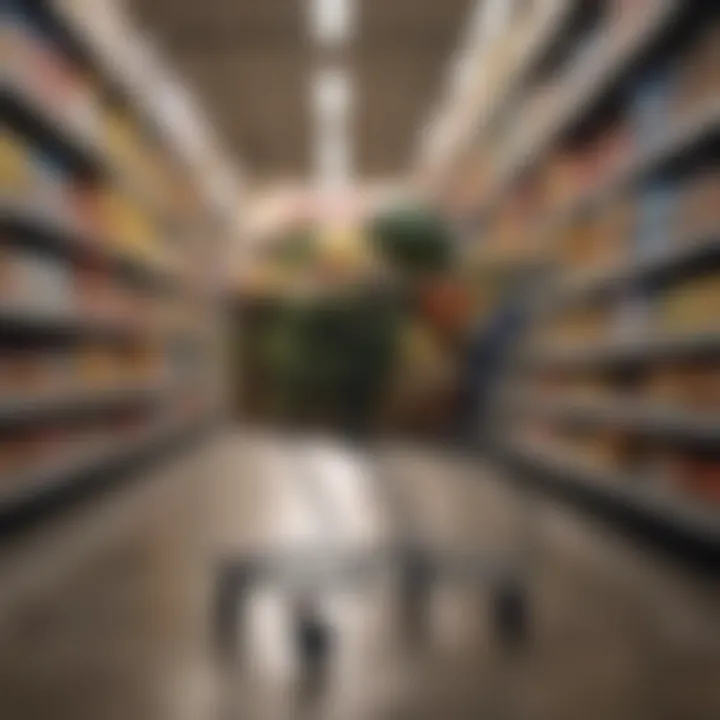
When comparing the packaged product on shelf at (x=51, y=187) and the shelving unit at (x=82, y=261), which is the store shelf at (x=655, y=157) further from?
the packaged product on shelf at (x=51, y=187)

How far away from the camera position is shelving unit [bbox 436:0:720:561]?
307cm

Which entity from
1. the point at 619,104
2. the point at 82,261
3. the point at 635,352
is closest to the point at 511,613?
the point at 635,352

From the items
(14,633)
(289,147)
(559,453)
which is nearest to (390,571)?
(14,633)

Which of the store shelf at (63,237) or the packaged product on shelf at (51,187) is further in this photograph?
the packaged product on shelf at (51,187)

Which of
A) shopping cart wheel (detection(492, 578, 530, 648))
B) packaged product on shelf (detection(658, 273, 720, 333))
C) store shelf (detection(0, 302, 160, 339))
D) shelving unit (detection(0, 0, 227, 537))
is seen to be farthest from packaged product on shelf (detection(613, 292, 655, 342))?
store shelf (detection(0, 302, 160, 339))

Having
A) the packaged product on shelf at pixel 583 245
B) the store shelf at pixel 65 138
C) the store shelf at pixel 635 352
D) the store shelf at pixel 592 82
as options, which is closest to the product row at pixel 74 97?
the store shelf at pixel 65 138

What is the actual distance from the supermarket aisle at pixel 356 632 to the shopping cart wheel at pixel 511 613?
33 millimetres

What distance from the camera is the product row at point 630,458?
3.19 m

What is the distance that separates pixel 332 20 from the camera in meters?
2.66

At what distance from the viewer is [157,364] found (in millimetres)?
6168

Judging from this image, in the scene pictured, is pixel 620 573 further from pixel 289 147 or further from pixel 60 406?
pixel 60 406

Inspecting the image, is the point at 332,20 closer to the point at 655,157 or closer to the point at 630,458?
the point at 655,157

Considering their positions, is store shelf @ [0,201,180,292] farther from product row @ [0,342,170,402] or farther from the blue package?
the blue package

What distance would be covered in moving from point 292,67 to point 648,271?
1.34 m
